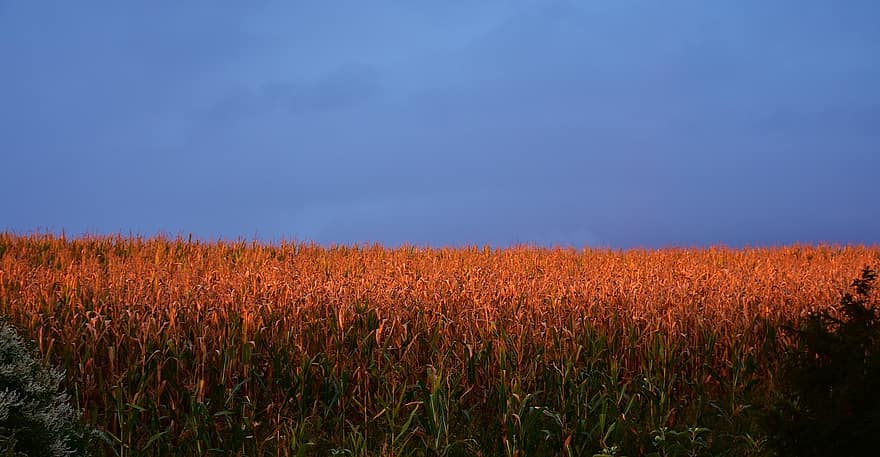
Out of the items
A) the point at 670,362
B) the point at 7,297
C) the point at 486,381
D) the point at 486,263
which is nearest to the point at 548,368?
the point at 486,381

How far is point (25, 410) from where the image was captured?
14.0ft

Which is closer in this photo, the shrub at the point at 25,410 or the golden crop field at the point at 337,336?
the shrub at the point at 25,410

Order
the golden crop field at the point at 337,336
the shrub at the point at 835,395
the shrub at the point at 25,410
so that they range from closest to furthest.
→ the shrub at the point at 835,395 → the shrub at the point at 25,410 → the golden crop field at the point at 337,336

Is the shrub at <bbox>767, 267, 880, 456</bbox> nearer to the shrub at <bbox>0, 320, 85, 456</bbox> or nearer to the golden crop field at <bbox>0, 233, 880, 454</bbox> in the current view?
the golden crop field at <bbox>0, 233, 880, 454</bbox>

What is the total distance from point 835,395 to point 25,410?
4.48 m

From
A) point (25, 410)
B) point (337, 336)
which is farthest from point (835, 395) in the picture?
point (337, 336)

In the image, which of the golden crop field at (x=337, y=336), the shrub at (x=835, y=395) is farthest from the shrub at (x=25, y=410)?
the shrub at (x=835, y=395)

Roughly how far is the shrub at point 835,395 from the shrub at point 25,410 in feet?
13.4

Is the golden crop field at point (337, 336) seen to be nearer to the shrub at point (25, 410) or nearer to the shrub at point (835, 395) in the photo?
the shrub at point (25, 410)

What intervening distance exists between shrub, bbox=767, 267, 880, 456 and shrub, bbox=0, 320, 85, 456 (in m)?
4.08

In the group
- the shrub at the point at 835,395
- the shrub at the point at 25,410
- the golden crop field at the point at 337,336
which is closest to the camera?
the shrub at the point at 835,395

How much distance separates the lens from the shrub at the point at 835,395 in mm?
3920

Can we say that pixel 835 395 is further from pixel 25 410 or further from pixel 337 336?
pixel 337 336

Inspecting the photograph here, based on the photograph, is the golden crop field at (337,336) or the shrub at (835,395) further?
the golden crop field at (337,336)
